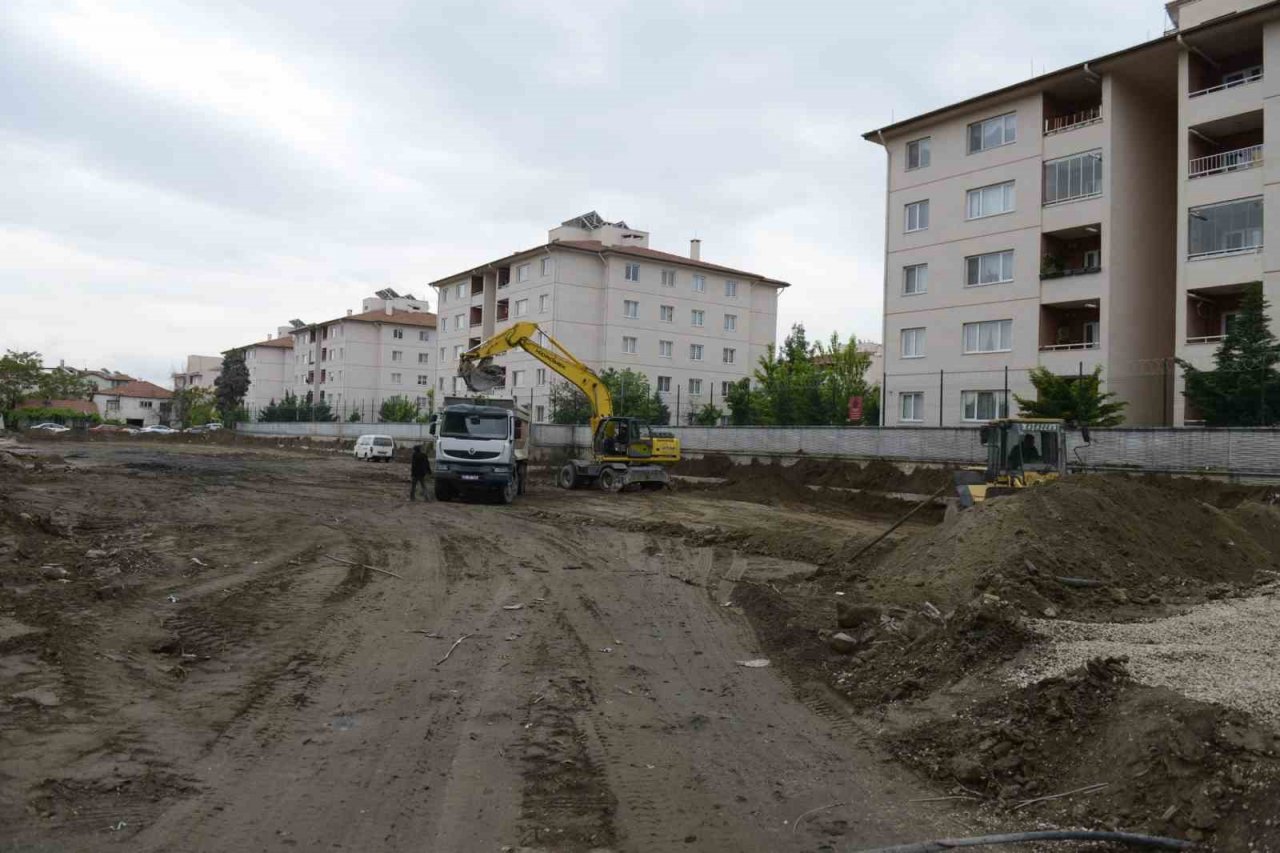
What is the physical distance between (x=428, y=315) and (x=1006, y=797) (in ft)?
286

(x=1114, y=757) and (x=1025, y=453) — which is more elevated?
(x=1025, y=453)

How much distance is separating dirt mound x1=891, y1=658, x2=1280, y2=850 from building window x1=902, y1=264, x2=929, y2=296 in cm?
3365

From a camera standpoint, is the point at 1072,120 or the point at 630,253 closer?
the point at 1072,120

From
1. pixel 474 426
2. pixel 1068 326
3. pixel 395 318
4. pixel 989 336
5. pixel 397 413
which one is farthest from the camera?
pixel 395 318

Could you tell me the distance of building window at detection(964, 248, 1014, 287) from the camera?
35.2 metres

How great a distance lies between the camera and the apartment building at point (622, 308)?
5669 cm

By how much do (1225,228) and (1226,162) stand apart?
2796 mm

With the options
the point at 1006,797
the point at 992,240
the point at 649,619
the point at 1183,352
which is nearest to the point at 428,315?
the point at 992,240

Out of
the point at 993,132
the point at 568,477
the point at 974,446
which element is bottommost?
the point at 568,477

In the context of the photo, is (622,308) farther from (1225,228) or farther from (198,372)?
(198,372)

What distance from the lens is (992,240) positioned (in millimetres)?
35812

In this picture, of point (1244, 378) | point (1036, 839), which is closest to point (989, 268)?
point (1244, 378)

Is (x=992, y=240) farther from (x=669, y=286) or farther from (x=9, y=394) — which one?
(x=9, y=394)

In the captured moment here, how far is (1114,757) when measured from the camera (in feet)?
18.2
